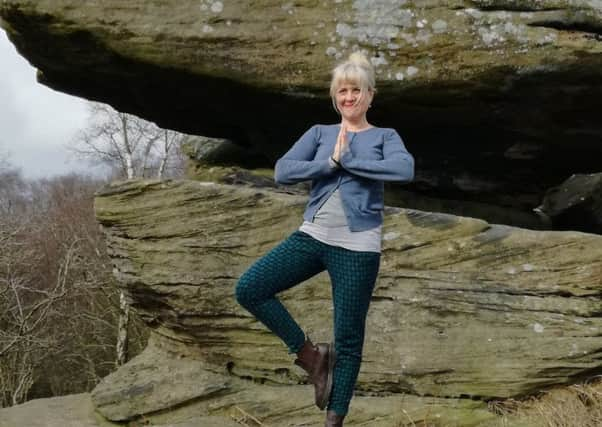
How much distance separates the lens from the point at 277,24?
5.84m

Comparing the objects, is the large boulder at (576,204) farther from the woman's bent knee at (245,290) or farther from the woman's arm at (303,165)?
the woman's bent knee at (245,290)

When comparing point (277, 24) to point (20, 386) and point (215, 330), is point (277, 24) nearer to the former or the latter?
A: point (215, 330)

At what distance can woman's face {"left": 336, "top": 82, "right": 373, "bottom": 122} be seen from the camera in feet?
11.2

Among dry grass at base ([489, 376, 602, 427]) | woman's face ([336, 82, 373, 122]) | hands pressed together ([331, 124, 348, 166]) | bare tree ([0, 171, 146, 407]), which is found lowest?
bare tree ([0, 171, 146, 407])

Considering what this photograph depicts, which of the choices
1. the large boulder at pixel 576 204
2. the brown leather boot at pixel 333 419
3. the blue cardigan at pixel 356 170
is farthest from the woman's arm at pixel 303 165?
the large boulder at pixel 576 204

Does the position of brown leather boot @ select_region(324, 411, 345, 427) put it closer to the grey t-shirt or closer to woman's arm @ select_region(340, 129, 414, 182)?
the grey t-shirt

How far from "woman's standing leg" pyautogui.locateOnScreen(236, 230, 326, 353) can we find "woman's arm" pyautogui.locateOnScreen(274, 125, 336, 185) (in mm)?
354

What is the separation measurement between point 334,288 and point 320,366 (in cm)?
48

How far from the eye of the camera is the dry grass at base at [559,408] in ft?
15.8

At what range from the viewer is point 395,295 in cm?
564

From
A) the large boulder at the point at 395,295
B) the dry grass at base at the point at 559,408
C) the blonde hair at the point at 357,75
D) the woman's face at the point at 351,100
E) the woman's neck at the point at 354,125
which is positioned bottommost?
the dry grass at base at the point at 559,408

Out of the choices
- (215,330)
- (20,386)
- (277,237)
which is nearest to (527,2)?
(277,237)

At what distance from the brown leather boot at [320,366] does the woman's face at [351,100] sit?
1426 mm

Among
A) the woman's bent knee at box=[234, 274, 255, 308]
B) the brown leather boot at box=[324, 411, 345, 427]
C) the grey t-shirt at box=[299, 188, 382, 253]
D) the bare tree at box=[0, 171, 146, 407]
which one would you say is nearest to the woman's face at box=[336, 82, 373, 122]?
the grey t-shirt at box=[299, 188, 382, 253]
